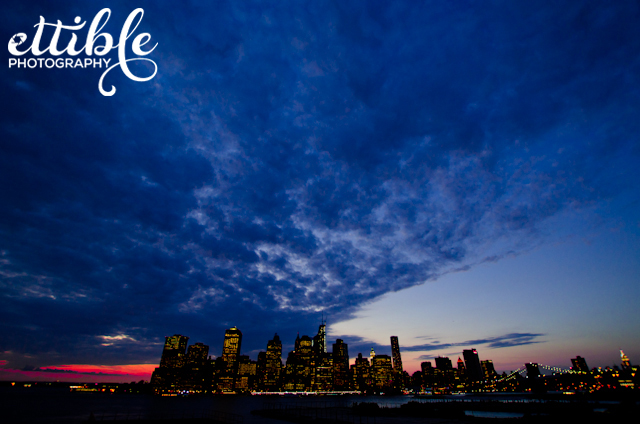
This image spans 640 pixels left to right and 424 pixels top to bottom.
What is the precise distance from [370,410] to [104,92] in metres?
85.8

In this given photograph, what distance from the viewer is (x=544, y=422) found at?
4362 cm

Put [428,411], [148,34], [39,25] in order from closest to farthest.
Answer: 1. [39,25]
2. [148,34]
3. [428,411]

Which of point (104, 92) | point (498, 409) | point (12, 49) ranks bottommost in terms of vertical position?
point (498, 409)

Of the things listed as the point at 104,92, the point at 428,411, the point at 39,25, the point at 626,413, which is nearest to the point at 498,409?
the point at 428,411

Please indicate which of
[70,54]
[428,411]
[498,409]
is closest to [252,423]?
[428,411]

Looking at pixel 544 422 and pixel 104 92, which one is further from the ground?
pixel 104 92

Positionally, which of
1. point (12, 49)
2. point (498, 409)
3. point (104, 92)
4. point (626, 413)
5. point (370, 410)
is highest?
point (12, 49)

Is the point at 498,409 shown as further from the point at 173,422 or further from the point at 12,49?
the point at 12,49

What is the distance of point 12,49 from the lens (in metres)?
31.7

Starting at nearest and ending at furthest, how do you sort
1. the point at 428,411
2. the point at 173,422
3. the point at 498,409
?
the point at 173,422 → the point at 428,411 → the point at 498,409

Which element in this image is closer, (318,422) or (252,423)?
(318,422)

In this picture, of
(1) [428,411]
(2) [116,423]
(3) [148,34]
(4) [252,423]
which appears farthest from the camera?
(1) [428,411]

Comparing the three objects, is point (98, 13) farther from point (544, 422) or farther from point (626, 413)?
point (544, 422)

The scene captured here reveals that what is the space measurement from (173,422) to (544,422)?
62169 millimetres
